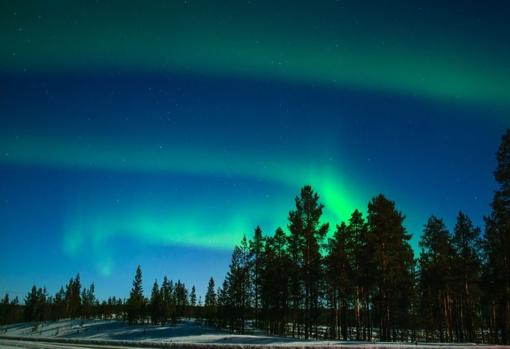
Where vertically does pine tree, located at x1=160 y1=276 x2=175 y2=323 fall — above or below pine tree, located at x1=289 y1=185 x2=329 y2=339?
below

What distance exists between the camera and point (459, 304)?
5281cm

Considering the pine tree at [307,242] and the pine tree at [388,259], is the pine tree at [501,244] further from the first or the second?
the pine tree at [307,242]

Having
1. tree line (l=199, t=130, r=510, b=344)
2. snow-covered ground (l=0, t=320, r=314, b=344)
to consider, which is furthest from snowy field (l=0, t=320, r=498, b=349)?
tree line (l=199, t=130, r=510, b=344)

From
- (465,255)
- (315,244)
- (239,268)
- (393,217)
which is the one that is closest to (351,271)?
(315,244)

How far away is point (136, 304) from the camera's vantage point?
97.1 metres

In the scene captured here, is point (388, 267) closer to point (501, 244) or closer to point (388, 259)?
point (388, 259)

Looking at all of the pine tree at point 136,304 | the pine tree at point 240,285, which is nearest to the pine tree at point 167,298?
the pine tree at point 136,304

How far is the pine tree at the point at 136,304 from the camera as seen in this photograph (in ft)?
312

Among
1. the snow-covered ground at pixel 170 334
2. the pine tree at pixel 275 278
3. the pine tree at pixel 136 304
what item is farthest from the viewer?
the pine tree at pixel 136 304

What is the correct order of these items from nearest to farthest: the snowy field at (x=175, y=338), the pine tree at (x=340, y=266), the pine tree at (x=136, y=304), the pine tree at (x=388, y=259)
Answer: the snowy field at (x=175, y=338) < the pine tree at (x=388, y=259) < the pine tree at (x=340, y=266) < the pine tree at (x=136, y=304)

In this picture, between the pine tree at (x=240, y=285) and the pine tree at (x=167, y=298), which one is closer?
the pine tree at (x=240, y=285)

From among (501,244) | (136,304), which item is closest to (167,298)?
(136,304)

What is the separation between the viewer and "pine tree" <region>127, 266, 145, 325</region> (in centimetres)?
9506

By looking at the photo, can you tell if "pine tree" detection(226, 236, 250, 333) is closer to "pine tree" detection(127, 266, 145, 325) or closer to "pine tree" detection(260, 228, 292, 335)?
"pine tree" detection(260, 228, 292, 335)
